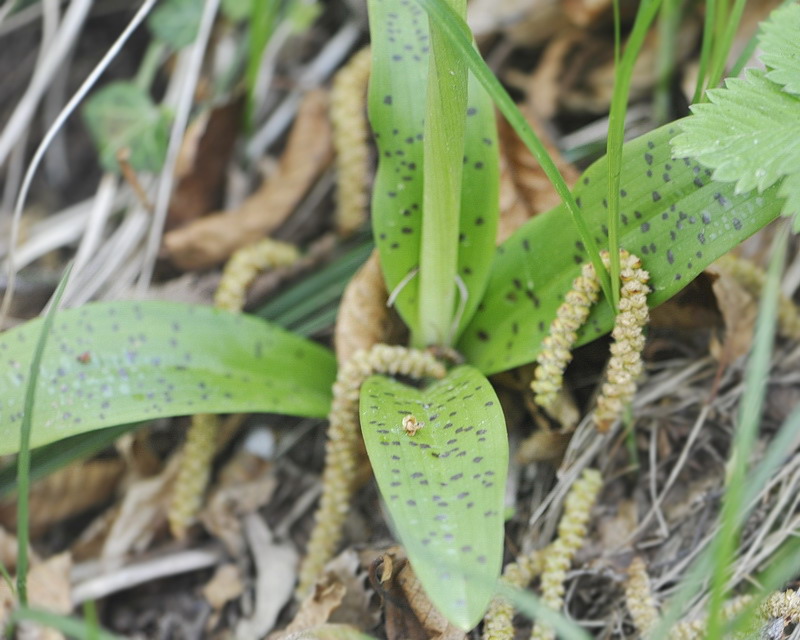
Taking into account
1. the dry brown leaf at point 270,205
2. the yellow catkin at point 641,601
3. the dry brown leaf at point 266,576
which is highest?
the dry brown leaf at point 270,205

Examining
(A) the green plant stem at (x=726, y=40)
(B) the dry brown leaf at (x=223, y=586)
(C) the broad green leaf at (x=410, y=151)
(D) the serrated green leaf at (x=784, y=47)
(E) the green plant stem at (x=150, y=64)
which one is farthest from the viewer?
(E) the green plant stem at (x=150, y=64)

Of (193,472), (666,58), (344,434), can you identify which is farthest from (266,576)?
(666,58)

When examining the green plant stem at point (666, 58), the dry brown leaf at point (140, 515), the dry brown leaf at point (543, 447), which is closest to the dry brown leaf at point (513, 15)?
the green plant stem at point (666, 58)

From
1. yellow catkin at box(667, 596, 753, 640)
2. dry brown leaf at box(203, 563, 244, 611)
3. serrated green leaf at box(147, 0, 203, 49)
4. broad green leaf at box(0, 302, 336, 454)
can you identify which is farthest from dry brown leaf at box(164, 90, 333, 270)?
yellow catkin at box(667, 596, 753, 640)

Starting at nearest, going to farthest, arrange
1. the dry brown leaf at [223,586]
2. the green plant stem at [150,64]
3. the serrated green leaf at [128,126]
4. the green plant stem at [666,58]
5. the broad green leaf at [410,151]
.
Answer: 1. the broad green leaf at [410,151]
2. the dry brown leaf at [223,586]
3. the green plant stem at [666,58]
4. the serrated green leaf at [128,126]
5. the green plant stem at [150,64]

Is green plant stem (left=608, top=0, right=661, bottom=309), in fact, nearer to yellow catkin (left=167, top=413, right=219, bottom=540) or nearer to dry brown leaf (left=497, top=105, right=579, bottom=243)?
dry brown leaf (left=497, top=105, right=579, bottom=243)

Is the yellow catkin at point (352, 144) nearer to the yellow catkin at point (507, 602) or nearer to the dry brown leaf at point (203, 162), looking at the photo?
the dry brown leaf at point (203, 162)
